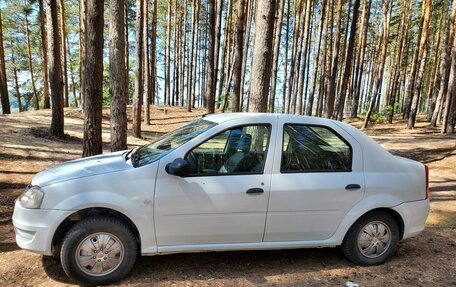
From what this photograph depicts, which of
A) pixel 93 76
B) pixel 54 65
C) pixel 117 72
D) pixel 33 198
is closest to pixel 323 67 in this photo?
pixel 54 65

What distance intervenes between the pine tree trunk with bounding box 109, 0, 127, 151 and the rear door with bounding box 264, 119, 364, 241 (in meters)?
5.42

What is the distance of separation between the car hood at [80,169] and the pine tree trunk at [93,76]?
422cm

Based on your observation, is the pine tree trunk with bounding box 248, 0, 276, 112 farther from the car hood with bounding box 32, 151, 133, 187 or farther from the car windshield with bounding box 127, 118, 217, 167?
the car hood with bounding box 32, 151, 133, 187

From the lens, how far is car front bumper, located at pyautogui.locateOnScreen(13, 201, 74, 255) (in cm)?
344

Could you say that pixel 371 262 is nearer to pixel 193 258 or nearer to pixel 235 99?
pixel 193 258

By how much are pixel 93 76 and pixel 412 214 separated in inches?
271

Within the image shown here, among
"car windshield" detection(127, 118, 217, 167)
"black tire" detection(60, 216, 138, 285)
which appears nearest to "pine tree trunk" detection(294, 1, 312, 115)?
"car windshield" detection(127, 118, 217, 167)

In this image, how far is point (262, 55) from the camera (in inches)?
277

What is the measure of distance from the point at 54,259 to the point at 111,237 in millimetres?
1064

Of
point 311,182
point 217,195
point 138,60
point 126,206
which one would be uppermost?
point 138,60

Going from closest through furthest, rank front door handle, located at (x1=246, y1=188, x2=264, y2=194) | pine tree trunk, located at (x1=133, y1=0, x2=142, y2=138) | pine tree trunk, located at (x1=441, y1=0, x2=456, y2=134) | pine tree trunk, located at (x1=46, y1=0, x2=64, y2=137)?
front door handle, located at (x1=246, y1=188, x2=264, y2=194) < pine tree trunk, located at (x1=46, y1=0, x2=64, y2=137) < pine tree trunk, located at (x1=133, y1=0, x2=142, y2=138) < pine tree trunk, located at (x1=441, y1=0, x2=456, y2=134)

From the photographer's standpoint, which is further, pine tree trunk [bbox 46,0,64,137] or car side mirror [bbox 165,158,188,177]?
pine tree trunk [bbox 46,0,64,137]

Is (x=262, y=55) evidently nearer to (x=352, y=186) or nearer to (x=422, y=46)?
(x=352, y=186)

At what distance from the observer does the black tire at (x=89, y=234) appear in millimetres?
3465
